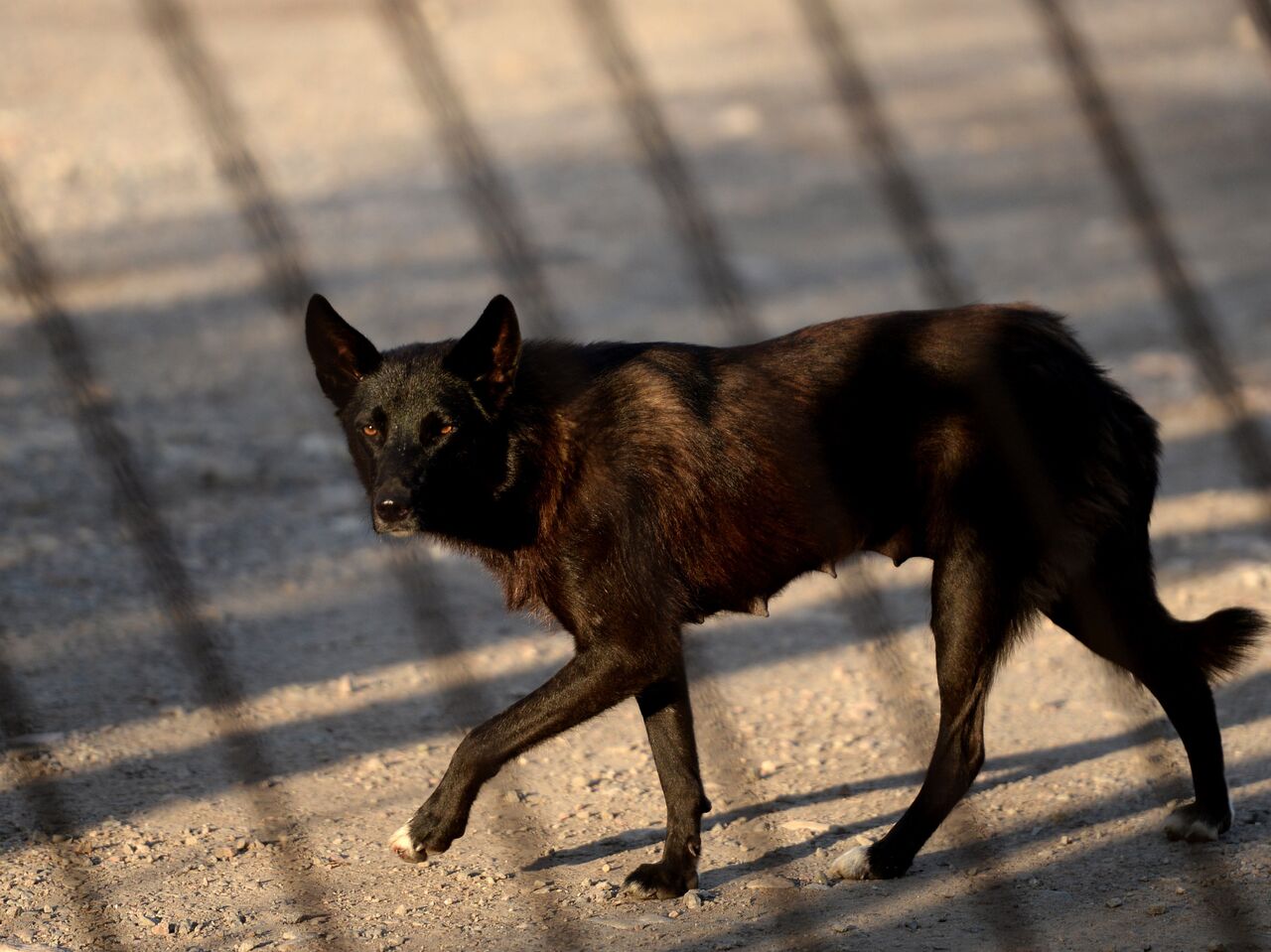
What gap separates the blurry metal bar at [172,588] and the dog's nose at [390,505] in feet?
3.31

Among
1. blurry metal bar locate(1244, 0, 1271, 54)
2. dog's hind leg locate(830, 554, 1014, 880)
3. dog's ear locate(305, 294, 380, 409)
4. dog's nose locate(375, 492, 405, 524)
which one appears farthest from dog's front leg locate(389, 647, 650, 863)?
blurry metal bar locate(1244, 0, 1271, 54)

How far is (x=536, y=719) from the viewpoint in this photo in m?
4.46

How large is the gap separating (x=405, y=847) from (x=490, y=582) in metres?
3.29

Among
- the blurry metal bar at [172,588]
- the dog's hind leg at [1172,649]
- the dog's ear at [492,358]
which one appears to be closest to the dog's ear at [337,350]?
the dog's ear at [492,358]

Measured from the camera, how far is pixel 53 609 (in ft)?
23.3

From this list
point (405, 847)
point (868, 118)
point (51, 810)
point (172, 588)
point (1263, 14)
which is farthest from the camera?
point (172, 588)

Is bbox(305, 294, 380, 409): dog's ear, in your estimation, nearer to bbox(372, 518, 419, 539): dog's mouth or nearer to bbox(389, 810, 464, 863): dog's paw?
bbox(372, 518, 419, 539): dog's mouth

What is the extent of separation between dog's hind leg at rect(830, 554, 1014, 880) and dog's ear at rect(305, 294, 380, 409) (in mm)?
1736

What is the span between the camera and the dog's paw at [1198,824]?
4812mm

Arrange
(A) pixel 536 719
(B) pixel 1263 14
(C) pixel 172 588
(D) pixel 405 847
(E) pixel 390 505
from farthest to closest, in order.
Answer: (C) pixel 172 588, (D) pixel 405 847, (A) pixel 536 719, (E) pixel 390 505, (B) pixel 1263 14

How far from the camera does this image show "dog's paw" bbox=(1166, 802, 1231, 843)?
4.81 meters

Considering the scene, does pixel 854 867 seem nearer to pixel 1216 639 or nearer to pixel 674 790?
pixel 674 790

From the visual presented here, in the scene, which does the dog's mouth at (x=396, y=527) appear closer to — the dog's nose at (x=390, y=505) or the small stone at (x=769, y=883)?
the dog's nose at (x=390, y=505)

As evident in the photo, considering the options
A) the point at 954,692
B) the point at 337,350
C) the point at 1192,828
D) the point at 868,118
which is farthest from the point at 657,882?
the point at 868,118
